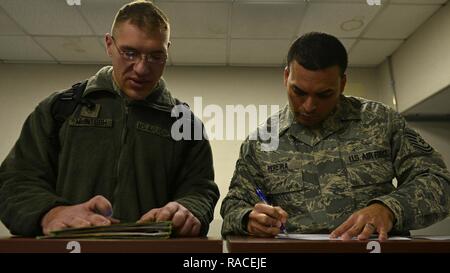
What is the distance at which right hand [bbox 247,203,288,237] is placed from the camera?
3.04ft

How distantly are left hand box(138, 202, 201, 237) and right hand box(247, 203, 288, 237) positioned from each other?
148 mm

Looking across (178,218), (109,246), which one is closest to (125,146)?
(178,218)

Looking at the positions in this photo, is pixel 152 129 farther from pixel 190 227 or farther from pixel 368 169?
pixel 368 169

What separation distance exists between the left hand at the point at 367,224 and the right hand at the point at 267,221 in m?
0.15

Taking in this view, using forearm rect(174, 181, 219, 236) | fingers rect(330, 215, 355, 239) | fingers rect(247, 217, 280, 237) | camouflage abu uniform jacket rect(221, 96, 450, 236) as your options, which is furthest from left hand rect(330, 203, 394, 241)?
forearm rect(174, 181, 219, 236)

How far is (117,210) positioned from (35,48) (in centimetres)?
308

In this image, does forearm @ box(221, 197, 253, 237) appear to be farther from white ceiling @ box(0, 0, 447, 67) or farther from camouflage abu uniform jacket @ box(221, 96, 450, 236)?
white ceiling @ box(0, 0, 447, 67)

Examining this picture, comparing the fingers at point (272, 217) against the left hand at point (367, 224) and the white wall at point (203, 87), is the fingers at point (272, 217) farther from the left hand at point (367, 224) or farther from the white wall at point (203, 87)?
the white wall at point (203, 87)

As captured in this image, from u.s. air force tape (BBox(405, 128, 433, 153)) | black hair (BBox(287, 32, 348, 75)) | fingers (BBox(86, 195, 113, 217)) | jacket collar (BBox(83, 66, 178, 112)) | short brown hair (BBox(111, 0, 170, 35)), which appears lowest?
fingers (BBox(86, 195, 113, 217))

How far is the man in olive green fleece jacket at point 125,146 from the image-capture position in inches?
43.5

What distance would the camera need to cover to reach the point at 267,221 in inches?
37.0

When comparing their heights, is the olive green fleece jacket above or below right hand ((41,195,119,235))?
above
